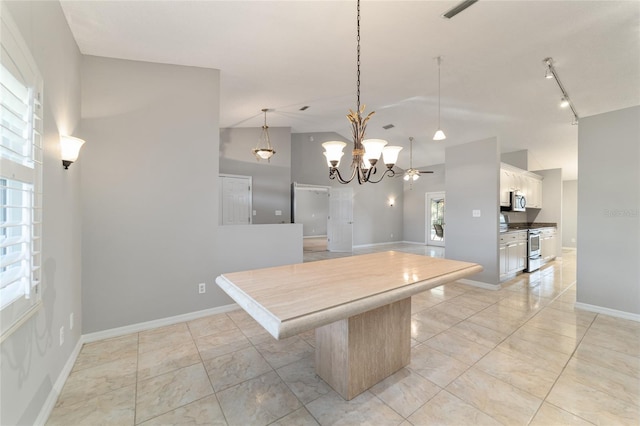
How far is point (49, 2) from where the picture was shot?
1.74m

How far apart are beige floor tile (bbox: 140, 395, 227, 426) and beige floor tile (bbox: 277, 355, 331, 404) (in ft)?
1.60

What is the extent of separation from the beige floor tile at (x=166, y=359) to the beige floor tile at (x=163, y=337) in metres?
0.08

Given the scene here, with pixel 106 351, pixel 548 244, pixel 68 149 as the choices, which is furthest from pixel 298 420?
pixel 548 244

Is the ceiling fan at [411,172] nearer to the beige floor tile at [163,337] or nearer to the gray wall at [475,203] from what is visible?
the gray wall at [475,203]

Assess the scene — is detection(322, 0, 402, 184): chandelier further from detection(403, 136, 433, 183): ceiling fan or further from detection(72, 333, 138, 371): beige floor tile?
detection(403, 136, 433, 183): ceiling fan

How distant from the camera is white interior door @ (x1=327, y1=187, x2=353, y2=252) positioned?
8148mm

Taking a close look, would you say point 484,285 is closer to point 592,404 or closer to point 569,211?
point 592,404

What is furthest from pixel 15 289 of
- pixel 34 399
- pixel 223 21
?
pixel 223 21

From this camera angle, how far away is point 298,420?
1.55 m

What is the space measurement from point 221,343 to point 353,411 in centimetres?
144

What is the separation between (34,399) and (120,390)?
46 centimetres

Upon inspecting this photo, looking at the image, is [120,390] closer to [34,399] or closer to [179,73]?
[34,399]

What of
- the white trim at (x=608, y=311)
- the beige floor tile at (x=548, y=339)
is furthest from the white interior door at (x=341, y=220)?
the beige floor tile at (x=548, y=339)

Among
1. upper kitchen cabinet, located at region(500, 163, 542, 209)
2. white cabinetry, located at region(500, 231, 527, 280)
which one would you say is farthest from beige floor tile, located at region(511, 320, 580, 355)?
upper kitchen cabinet, located at region(500, 163, 542, 209)
